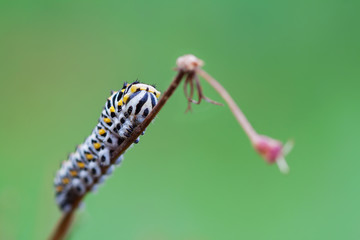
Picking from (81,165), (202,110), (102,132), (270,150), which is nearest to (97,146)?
(102,132)

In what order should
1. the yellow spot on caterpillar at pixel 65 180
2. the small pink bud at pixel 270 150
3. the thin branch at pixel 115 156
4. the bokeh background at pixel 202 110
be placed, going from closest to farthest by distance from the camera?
1. the small pink bud at pixel 270 150
2. the thin branch at pixel 115 156
3. the yellow spot on caterpillar at pixel 65 180
4. the bokeh background at pixel 202 110

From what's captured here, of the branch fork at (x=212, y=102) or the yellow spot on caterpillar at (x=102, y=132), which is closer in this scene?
the branch fork at (x=212, y=102)

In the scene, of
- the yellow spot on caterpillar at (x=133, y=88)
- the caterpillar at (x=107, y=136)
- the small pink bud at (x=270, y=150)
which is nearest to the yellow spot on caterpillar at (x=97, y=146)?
the caterpillar at (x=107, y=136)

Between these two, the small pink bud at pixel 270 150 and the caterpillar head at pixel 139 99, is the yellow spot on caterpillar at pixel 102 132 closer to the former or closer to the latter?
the caterpillar head at pixel 139 99

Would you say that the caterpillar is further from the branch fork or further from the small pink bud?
the small pink bud

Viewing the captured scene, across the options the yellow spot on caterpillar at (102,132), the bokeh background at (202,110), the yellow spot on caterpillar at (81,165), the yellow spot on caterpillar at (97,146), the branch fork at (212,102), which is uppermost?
the bokeh background at (202,110)

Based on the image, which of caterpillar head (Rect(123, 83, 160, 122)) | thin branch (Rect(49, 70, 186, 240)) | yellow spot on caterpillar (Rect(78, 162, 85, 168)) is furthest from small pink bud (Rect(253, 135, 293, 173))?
yellow spot on caterpillar (Rect(78, 162, 85, 168))

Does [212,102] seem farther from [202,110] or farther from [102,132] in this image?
[202,110]
